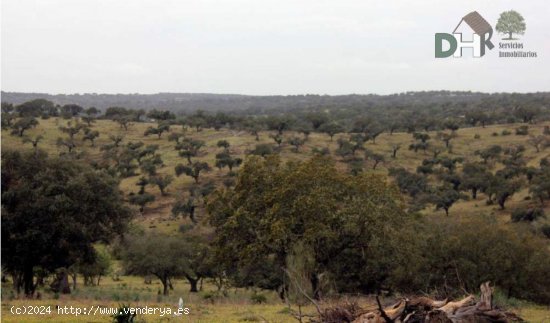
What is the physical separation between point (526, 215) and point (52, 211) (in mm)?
46980

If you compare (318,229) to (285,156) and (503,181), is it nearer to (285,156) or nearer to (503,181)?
(503,181)

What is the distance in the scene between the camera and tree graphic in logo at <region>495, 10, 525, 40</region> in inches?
1774

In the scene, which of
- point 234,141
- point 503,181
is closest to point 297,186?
point 503,181

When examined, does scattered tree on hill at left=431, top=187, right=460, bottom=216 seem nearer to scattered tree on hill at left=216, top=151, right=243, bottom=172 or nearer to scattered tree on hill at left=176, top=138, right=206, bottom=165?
scattered tree on hill at left=216, top=151, right=243, bottom=172

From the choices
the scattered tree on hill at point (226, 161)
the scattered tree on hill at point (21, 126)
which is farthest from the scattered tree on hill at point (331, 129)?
the scattered tree on hill at point (21, 126)

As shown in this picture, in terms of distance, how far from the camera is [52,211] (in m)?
24.1

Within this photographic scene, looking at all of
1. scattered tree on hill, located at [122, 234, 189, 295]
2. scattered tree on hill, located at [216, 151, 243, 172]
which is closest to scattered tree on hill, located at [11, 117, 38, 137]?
scattered tree on hill, located at [216, 151, 243, 172]

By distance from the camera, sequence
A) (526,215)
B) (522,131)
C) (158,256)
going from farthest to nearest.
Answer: (522,131) → (526,215) → (158,256)

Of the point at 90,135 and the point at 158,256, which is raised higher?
the point at 90,135

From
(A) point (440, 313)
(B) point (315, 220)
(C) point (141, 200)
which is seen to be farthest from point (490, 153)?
(A) point (440, 313)

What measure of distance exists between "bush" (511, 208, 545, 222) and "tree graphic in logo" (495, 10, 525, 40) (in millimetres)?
19175

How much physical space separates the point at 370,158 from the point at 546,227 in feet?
144

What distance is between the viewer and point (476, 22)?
149 feet

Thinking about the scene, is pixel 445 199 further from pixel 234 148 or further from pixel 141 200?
pixel 234 148
